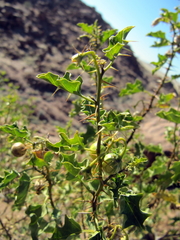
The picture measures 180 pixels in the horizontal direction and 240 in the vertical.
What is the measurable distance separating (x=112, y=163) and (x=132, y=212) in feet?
0.74

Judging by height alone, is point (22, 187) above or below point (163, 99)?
below

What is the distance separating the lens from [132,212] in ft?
2.79

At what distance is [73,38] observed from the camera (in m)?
9.90

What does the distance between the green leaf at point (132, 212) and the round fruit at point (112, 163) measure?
0.14 m

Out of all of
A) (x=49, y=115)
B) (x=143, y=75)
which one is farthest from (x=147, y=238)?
(x=143, y=75)

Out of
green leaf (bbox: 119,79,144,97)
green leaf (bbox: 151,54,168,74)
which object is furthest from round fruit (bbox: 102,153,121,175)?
green leaf (bbox: 151,54,168,74)

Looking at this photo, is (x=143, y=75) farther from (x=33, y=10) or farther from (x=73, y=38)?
(x=33, y=10)

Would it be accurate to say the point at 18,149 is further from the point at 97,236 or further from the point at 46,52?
the point at 46,52

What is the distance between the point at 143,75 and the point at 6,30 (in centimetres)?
696

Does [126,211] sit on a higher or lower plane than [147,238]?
higher

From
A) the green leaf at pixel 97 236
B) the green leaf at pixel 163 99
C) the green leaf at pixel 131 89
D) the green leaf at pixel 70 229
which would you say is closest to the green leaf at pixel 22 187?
the green leaf at pixel 70 229

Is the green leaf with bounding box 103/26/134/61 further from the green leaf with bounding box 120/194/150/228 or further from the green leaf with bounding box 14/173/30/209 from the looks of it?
the green leaf with bounding box 14/173/30/209

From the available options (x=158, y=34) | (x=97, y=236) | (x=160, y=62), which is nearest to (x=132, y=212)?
(x=97, y=236)

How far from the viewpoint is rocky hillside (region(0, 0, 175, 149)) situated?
22.5 feet
